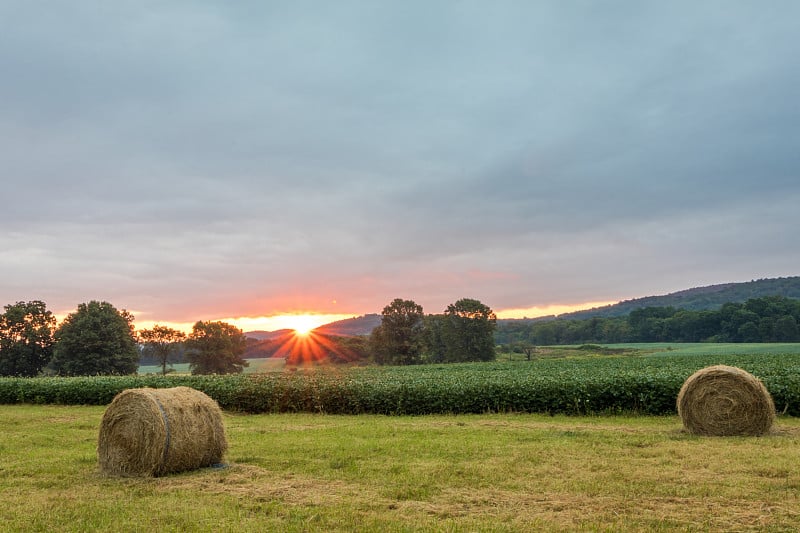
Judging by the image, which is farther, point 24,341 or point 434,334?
point 434,334

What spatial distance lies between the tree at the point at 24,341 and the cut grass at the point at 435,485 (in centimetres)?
7078

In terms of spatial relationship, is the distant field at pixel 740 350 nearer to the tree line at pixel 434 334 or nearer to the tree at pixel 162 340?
the tree line at pixel 434 334

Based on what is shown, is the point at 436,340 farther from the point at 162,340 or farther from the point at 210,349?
the point at 162,340

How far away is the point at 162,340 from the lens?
315 feet

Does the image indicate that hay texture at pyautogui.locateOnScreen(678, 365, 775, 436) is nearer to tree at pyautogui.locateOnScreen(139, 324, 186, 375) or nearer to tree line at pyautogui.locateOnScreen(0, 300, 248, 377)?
tree line at pyautogui.locateOnScreen(0, 300, 248, 377)

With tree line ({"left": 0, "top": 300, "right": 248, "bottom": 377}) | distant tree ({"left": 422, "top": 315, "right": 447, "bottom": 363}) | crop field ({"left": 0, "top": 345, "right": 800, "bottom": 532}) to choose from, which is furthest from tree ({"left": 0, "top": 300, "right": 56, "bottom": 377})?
crop field ({"left": 0, "top": 345, "right": 800, "bottom": 532})

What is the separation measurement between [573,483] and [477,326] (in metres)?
89.0

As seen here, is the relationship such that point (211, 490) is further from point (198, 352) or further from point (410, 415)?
point (198, 352)

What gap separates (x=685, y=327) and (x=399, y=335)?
6473cm

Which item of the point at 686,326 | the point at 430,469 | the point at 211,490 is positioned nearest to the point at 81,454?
the point at 211,490

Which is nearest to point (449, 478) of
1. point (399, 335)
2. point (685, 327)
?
point (399, 335)

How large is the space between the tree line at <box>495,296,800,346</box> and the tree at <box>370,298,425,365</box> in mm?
39281

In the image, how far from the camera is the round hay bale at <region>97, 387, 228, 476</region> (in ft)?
35.9

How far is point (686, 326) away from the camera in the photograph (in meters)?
119
